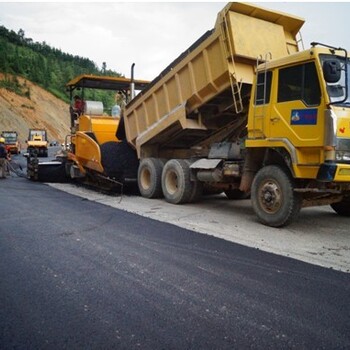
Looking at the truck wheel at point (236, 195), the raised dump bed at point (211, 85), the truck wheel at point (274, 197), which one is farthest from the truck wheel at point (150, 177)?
the truck wheel at point (274, 197)

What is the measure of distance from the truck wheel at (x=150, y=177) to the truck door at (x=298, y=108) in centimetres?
329

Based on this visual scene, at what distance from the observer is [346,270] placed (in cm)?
417

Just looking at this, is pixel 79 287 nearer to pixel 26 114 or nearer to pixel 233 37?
pixel 233 37

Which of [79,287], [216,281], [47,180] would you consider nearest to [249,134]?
[216,281]

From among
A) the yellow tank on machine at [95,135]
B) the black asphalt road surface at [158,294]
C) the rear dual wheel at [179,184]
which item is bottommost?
the black asphalt road surface at [158,294]

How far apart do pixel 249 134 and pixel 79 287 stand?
4.04 meters

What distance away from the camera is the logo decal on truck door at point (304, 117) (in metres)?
5.56

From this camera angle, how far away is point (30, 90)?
177ft

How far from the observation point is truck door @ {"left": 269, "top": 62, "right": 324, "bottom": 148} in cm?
554

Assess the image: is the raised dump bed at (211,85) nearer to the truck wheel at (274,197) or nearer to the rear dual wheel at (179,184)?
the rear dual wheel at (179,184)

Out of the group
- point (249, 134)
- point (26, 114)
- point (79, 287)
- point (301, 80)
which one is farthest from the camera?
point (26, 114)

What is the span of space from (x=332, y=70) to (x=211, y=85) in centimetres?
238

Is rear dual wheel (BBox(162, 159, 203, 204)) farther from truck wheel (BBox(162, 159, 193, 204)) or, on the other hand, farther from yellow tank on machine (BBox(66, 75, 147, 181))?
yellow tank on machine (BBox(66, 75, 147, 181))

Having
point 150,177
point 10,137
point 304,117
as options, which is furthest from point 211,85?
point 10,137
